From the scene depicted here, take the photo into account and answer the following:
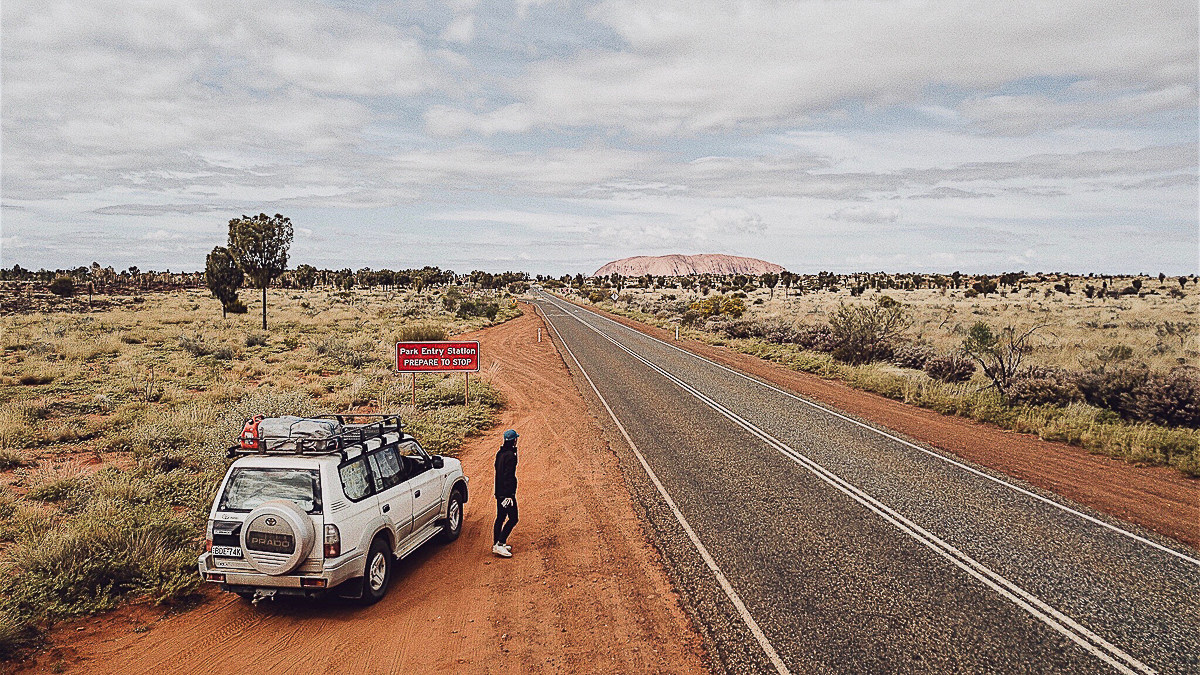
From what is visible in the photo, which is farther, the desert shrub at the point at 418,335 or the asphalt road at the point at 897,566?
the desert shrub at the point at 418,335

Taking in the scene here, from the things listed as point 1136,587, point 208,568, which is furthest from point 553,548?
point 1136,587

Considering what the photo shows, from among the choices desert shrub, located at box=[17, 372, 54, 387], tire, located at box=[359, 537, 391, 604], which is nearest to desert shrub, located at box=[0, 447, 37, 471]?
tire, located at box=[359, 537, 391, 604]

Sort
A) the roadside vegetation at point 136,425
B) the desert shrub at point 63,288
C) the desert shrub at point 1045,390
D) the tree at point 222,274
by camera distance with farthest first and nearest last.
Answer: the desert shrub at point 63,288
the tree at point 222,274
the desert shrub at point 1045,390
the roadside vegetation at point 136,425

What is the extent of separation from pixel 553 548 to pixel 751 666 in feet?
12.1

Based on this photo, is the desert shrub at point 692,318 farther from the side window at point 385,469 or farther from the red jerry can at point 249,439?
the red jerry can at point 249,439

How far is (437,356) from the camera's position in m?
17.9

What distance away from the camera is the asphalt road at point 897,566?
21.0 feet

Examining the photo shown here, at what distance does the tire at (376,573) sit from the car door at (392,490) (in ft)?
0.90

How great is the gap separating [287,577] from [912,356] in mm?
23546

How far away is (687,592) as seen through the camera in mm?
7641

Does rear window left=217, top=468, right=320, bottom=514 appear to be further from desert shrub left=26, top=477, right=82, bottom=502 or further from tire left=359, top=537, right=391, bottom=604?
desert shrub left=26, top=477, right=82, bottom=502

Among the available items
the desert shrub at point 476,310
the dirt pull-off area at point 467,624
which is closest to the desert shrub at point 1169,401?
the dirt pull-off area at point 467,624

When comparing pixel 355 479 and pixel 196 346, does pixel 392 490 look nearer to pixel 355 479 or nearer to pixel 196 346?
pixel 355 479

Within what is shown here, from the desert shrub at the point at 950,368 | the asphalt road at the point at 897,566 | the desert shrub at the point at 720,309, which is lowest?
the asphalt road at the point at 897,566
